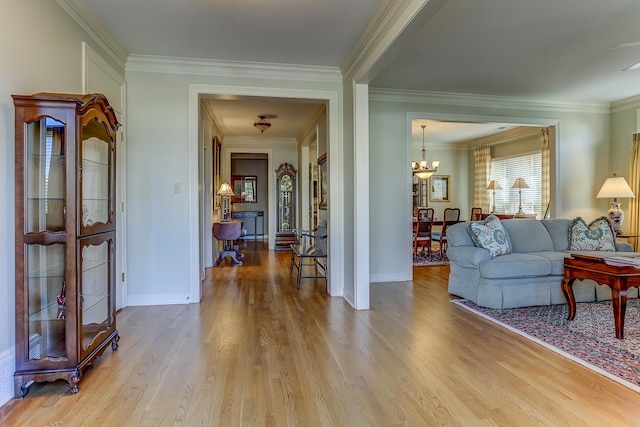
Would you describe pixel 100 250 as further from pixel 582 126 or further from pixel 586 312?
pixel 582 126

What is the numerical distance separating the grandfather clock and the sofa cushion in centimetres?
488

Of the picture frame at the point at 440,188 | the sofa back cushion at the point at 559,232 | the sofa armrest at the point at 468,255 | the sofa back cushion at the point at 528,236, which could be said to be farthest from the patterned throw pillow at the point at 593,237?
the picture frame at the point at 440,188

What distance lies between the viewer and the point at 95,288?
2.26 metres

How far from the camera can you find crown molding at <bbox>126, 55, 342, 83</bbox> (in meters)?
3.56

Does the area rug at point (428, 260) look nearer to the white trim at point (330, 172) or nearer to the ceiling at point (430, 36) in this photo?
the white trim at point (330, 172)

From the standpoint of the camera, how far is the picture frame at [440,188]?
29.5 ft

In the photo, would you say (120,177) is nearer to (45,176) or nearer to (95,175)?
(95,175)

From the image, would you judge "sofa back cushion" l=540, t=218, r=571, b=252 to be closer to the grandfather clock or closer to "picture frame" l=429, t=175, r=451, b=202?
"picture frame" l=429, t=175, r=451, b=202

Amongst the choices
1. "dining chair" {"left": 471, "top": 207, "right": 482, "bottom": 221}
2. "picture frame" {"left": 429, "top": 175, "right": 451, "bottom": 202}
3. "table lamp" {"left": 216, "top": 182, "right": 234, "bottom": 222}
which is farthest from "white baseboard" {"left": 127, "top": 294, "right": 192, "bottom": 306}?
"picture frame" {"left": 429, "top": 175, "right": 451, "bottom": 202}

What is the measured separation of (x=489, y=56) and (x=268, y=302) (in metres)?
3.40

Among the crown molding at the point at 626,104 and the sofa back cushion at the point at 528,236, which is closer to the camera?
the sofa back cushion at the point at 528,236

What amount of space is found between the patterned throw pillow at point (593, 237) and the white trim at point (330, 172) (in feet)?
8.79

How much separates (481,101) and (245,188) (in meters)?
7.21

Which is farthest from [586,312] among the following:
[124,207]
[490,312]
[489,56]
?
[124,207]
